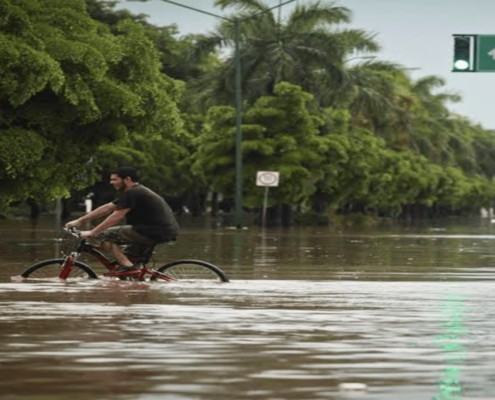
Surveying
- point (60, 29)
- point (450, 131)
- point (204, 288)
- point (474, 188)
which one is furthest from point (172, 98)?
point (474, 188)

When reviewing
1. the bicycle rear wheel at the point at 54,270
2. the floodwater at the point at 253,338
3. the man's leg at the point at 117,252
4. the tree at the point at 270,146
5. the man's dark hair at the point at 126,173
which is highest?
the tree at the point at 270,146

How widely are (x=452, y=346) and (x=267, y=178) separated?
53.3 meters

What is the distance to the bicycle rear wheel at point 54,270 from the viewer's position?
2017 cm

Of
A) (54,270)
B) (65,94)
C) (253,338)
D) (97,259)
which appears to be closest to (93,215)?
(97,259)

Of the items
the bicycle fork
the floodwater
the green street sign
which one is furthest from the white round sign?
the bicycle fork

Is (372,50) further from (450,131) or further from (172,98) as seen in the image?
(450,131)

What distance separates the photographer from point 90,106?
38219 millimetres

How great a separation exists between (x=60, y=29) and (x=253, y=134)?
3233 cm

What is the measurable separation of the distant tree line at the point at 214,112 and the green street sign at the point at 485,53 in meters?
7.90

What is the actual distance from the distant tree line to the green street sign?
25.9ft

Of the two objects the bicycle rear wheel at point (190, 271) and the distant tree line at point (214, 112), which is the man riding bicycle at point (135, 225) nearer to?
the bicycle rear wheel at point (190, 271)

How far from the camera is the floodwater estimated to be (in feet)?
34.2

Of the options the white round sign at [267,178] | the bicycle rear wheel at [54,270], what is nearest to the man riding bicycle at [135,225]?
the bicycle rear wheel at [54,270]

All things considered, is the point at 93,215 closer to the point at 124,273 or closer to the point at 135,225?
the point at 135,225
